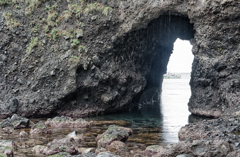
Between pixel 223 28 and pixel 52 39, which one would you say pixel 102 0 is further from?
pixel 223 28

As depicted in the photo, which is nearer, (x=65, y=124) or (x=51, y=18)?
(x=65, y=124)

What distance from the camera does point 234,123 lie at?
41.7 feet

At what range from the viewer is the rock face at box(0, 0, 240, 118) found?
19.6 metres

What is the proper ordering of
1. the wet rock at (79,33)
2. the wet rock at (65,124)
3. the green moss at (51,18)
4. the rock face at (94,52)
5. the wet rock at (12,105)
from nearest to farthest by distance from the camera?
the wet rock at (65,124) → the rock face at (94,52) → the wet rock at (12,105) → the wet rock at (79,33) → the green moss at (51,18)

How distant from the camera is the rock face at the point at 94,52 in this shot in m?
19.6

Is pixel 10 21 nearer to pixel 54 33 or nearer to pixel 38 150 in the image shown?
pixel 54 33

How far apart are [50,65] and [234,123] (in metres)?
14.8

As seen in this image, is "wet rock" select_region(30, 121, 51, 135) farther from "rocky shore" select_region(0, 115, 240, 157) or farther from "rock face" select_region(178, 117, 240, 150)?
"rock face" select_region(178, 117, 240, 150)

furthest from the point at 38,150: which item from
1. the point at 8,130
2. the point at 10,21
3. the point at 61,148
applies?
the point at 10,21

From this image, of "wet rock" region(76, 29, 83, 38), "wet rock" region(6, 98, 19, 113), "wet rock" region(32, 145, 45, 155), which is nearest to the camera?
"wet rock" region(32, 145, 45, 155)

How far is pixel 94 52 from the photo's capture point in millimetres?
21703

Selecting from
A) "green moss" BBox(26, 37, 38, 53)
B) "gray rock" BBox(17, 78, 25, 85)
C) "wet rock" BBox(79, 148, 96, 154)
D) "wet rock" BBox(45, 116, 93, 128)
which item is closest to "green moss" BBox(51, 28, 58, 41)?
"green moss" BBox(26, 37, 38, 53)

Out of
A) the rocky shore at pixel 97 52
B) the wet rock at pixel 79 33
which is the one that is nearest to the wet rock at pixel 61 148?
the rocky shore at pixel 97 52

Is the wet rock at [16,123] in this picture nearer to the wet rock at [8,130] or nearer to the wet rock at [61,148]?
the wet rock at [8,130]
